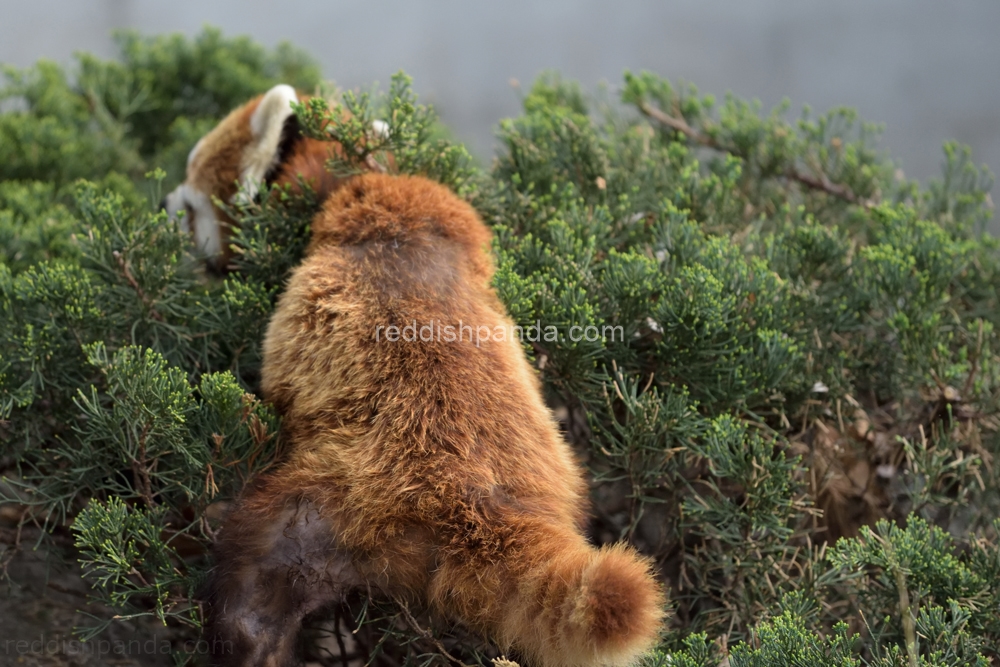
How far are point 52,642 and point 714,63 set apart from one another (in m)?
2.98

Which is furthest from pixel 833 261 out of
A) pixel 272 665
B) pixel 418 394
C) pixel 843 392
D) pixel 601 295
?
pixel 272 665

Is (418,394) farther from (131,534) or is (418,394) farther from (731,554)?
(731,554)

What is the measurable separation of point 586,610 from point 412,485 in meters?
0.25

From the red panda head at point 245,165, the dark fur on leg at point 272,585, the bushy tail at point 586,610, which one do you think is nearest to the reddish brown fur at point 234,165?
the red panda head at point 245,165

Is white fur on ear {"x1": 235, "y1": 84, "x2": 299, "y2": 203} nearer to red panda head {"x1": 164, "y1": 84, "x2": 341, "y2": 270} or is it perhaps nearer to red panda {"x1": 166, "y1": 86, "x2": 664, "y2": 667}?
red panda head {"x1": 164, "y1": 84, "x2": 341, "y2": 270}

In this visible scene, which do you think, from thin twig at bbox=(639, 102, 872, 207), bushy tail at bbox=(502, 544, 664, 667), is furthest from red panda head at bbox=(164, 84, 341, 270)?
thin twig at bbox=(639, 102, 872, 207)

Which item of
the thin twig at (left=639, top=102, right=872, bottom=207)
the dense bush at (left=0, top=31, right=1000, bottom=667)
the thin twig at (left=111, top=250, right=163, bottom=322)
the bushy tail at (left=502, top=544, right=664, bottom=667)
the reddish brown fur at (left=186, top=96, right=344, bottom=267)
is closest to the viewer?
the bushy tail at (left=502, top=544, right=664, bottom=667)

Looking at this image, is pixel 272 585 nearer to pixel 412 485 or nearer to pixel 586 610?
pixel 412 485

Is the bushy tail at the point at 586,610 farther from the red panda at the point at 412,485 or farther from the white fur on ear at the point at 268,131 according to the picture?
the white fur on ear at the point at 268,131

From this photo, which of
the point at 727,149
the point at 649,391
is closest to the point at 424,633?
the point at 649,391

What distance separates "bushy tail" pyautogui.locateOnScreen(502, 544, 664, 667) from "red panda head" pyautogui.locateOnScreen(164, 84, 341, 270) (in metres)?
0.73

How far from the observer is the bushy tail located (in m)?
0.83

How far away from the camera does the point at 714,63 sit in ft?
11.1

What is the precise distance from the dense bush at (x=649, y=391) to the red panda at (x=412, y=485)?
0.07m
